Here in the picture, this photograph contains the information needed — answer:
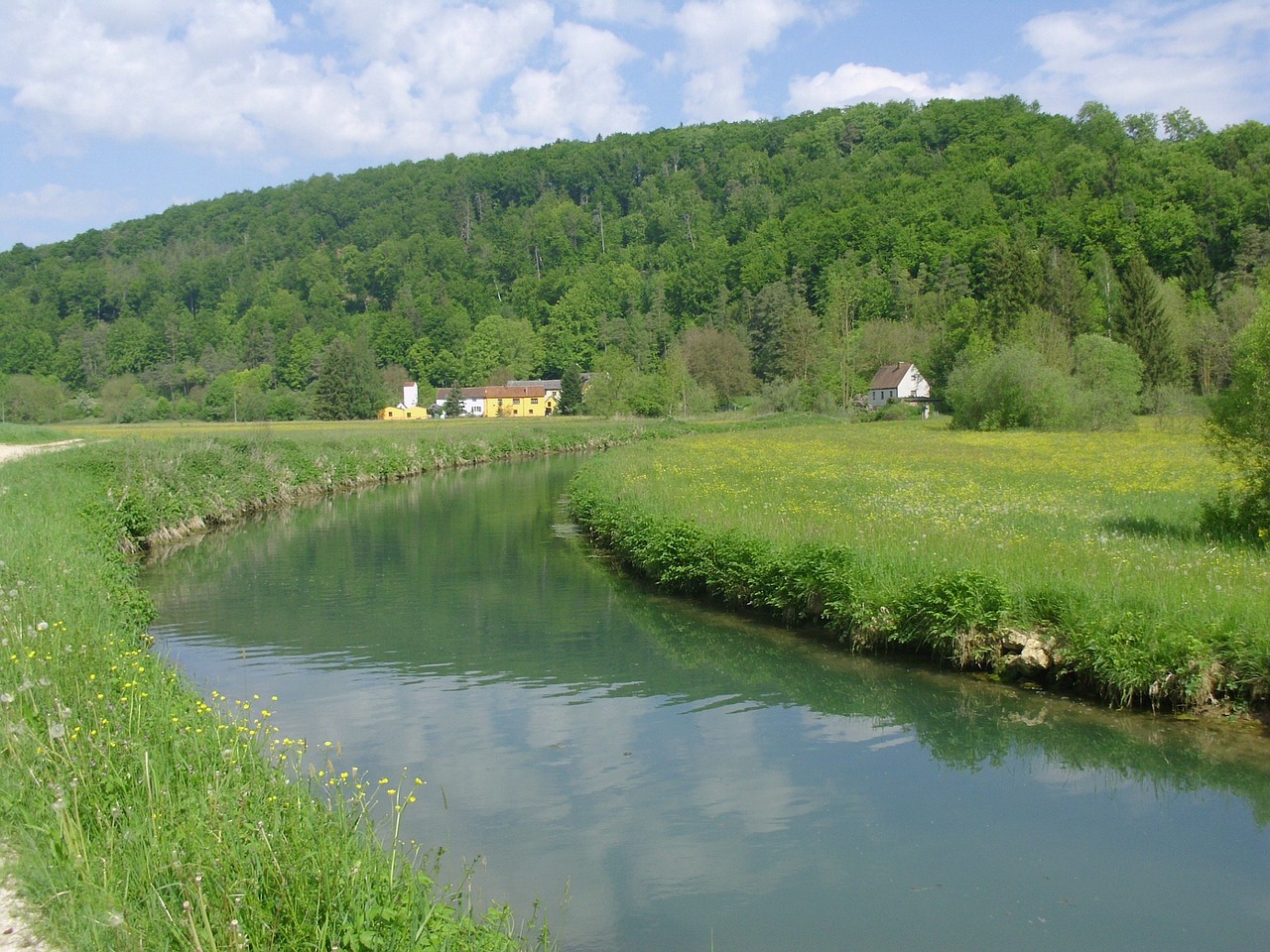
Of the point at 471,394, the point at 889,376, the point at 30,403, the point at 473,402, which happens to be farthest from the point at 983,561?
the point at 471,394

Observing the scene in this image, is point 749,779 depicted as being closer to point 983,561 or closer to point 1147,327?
point 983,561

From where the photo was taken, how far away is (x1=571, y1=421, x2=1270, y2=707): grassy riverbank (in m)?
11.3

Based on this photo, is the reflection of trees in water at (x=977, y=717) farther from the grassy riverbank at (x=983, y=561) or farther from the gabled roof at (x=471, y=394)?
the gabled roof at (x=471, y=394)

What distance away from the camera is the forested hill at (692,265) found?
90.6 m

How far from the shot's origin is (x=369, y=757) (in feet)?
34.3

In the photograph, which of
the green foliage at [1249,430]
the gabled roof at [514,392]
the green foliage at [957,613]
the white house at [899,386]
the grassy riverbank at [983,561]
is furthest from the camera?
the gabled roof at [514,392]

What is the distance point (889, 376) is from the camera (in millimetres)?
101750

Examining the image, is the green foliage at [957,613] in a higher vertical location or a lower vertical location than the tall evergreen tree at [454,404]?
lower

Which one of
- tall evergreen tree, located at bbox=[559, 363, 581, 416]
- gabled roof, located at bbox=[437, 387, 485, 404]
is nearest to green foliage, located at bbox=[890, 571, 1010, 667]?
tall evergreen tree, located at bbox=[559, 363, 581, 416]

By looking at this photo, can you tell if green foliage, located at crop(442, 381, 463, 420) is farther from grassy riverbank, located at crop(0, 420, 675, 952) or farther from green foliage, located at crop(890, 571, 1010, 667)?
grassy riverbank, located at crop(0, 420, 675, 952)

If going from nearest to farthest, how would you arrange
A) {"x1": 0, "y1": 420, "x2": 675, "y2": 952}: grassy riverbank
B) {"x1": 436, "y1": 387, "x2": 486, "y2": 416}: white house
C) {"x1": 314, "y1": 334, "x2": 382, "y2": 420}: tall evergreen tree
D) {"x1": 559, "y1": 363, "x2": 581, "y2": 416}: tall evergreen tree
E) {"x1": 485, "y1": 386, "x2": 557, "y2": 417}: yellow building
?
{"x1": 0, "y1": 420, "x2": 675, "y2": 952}: grassy riverbank → {"x1": 314, "y1": 334, "x2": 382, "y2": 420}: tall evergreen tree → {"x1": 559, "y1": 363, "x2": 581, "y2": 416}: tall evergreen tree → {"x1": 485, "y1": 386, "x2": 557, "y2": 417}: yellow building → {"x1": 436, "y1": 387, "x2": 486, "y2": 416}: white house

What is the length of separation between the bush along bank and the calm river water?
43 cm

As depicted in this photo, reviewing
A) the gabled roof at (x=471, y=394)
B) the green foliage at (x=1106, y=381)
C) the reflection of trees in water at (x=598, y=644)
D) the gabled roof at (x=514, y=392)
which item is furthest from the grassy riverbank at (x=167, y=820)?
the gabled roof at (x=471, y=394)

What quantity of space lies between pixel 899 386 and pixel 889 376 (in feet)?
7.87
